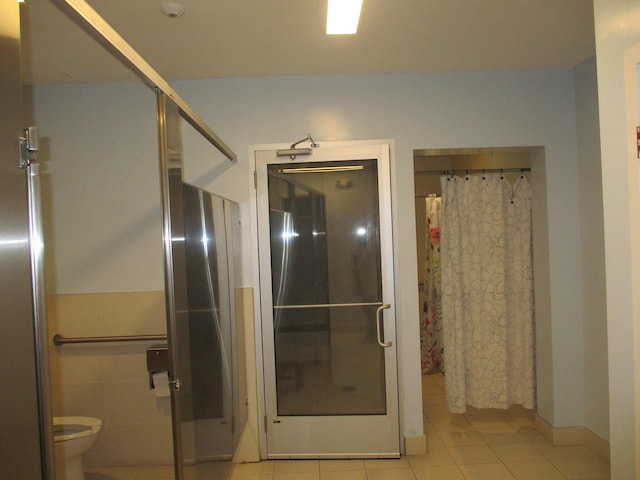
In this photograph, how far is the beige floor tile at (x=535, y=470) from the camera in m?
2.54

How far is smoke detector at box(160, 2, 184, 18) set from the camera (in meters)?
1.94

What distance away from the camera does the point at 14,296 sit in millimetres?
812

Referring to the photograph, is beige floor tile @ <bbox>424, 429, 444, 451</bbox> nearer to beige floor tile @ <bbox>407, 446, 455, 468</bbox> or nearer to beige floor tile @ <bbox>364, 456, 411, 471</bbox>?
beige floor tile @ <bbox>407, 446, 455, 468</bbox>

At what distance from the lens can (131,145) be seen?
286 centimetres

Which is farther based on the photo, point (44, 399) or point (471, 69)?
point (471, 69)

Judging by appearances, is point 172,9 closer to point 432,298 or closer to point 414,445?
point 414,445

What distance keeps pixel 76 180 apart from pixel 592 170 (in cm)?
345

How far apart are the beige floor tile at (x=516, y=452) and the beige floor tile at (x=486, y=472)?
118 mm

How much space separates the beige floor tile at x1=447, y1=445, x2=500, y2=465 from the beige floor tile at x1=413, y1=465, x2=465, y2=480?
4.3 inches

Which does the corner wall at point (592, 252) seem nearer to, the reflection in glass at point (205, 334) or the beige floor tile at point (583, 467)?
the beige floor tile at point (583, 467)

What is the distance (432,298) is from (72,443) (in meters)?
3.37

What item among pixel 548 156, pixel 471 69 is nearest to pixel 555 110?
pixel 548 156

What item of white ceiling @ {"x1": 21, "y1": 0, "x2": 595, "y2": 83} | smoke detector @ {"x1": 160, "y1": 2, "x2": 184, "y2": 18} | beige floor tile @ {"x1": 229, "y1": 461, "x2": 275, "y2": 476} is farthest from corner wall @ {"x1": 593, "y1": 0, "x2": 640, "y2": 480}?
beige floor tile @ {"x1": 229, "y1": 461, "x2": 275, "y2": 476}

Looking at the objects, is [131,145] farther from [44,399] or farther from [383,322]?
[44,399]
